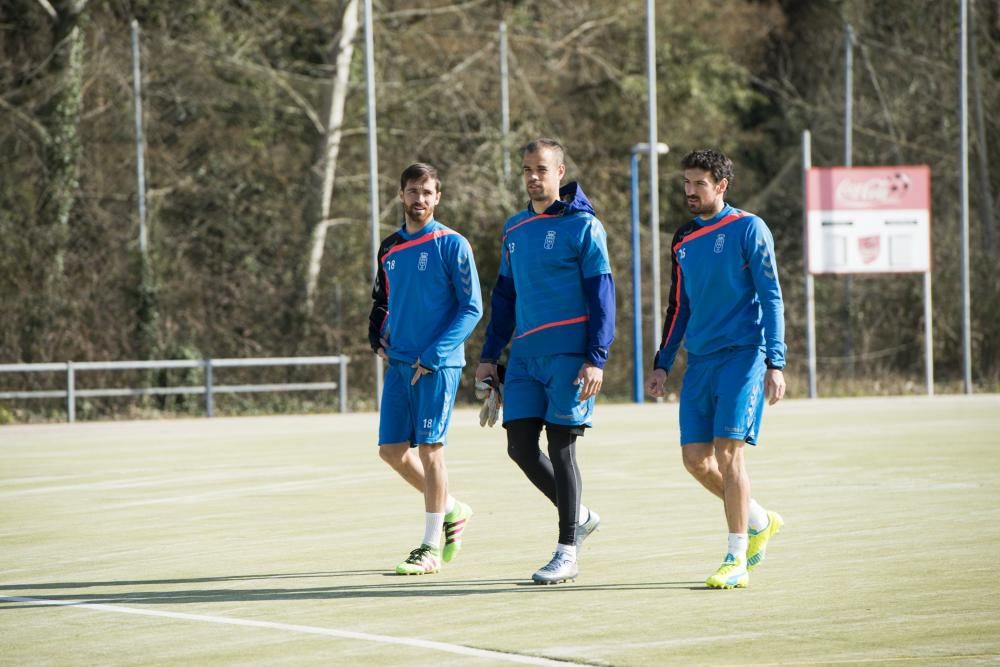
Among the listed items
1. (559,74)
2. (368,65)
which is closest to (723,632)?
(368,65)

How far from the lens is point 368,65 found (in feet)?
96.5

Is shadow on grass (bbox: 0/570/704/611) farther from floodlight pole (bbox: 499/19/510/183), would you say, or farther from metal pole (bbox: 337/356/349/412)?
floodlight pole (bbox: 499/19/510/183)

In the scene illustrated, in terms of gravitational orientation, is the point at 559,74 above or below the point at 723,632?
above

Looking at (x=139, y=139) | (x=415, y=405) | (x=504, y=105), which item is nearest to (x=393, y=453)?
(x=415, y=405)

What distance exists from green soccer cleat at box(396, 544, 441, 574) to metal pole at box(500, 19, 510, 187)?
1015 inches

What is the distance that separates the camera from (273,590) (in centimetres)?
877

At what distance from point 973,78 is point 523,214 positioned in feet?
112

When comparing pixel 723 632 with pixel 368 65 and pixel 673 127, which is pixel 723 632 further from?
pixel 673 127

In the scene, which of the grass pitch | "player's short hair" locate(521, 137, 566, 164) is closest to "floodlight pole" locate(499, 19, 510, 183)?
the grass pitch

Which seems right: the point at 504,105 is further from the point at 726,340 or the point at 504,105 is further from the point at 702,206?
the point at 726,340

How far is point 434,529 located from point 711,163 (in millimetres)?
2447

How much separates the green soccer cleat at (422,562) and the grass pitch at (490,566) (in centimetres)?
10

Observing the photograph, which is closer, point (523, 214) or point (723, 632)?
point (723, 632)

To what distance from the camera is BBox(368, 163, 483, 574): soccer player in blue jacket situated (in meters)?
9.34
